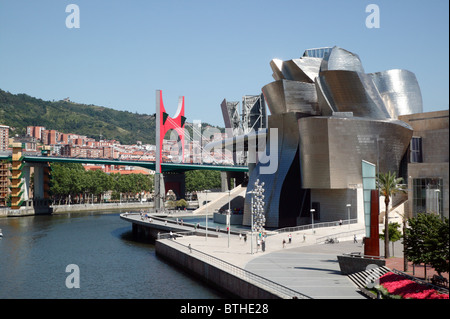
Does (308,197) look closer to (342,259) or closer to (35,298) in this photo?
(342,259)

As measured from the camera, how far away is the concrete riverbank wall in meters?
22.6

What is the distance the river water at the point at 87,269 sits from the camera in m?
27.4

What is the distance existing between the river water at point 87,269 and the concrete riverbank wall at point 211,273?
563 mm

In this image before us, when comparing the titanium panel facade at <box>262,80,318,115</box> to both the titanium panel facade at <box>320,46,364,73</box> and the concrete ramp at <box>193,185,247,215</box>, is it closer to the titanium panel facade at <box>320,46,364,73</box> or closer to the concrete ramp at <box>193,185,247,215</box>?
the titanium panel facade at <box>320,46,364,73</box>

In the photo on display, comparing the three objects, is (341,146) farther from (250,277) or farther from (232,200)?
(232,200)

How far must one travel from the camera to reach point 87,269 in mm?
34219

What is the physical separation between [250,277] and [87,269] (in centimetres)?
1467

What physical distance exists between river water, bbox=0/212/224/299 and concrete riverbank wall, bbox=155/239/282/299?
1.85 feet

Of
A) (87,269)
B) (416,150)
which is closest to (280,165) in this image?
(416,150)

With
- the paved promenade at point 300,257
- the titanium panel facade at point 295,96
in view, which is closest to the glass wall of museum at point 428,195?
the paved promenade at point 300,257

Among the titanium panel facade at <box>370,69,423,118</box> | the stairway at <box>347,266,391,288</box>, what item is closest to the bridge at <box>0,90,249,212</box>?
the titanium panel facade at <box>370,69,423,118</box>

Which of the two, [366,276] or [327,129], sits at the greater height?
[327,129]

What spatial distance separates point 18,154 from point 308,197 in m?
56.2

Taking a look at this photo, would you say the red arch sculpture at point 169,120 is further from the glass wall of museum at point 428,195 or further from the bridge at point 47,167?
the glass wall of museum at point 428,195
